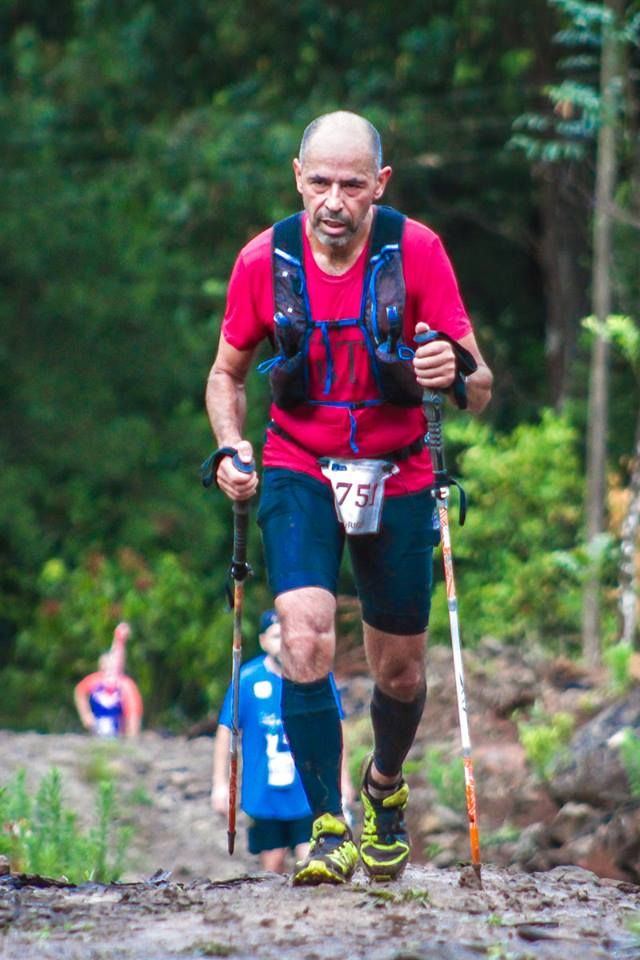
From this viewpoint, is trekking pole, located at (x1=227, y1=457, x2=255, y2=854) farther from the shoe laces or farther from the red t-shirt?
the shoe laces

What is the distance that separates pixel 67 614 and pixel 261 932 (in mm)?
21214

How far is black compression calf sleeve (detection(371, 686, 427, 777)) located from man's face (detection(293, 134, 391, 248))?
155 centimetres

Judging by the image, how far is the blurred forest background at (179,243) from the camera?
24.7 m

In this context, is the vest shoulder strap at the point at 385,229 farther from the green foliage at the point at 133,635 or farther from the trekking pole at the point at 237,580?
the green foliage at the point at 133,635

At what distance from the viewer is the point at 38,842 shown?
845cm

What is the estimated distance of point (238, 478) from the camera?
19.8 feet

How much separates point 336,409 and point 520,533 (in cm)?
1407

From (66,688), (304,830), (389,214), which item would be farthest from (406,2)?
(389,214)

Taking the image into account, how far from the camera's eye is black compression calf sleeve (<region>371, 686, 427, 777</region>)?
6.55 metres

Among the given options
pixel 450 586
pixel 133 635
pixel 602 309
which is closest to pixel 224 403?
pixel 450 586

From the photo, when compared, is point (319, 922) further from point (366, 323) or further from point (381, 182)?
point (381, 182)

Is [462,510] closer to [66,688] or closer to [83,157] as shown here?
[66,688]

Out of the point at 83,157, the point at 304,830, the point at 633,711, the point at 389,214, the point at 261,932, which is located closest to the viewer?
the point at 261,932

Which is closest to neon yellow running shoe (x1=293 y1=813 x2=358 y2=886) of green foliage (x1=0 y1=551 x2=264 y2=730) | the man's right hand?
the man's right hand
